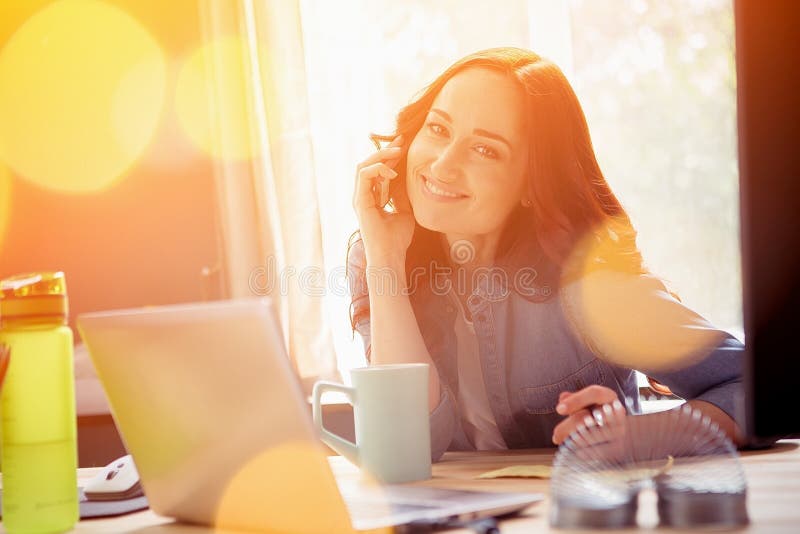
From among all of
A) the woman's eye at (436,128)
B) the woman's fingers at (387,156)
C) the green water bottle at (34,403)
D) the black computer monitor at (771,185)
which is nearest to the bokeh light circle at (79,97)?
the woman's fingers at (387,156)

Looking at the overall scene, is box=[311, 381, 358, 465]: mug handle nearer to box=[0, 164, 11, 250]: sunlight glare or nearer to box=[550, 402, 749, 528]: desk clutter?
box=[550, 402, 749, 528]: desk clutter

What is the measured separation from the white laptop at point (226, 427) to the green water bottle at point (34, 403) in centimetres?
3

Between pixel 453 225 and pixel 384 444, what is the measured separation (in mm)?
710

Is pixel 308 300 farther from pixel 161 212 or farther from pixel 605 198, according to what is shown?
pixel 605 198

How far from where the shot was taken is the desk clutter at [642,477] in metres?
0.66

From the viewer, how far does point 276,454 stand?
2.16 ft

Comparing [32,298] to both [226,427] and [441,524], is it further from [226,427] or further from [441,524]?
[441,524]

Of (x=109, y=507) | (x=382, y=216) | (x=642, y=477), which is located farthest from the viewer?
(x=382, y=216)

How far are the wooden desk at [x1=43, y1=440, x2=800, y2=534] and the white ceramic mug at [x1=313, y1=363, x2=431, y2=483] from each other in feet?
0.13

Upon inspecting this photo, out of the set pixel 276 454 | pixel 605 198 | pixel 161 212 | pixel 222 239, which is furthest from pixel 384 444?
pixel 161 212

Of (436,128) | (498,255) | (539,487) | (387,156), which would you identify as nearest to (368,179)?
(387,156)

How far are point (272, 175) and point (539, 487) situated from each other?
1889 millimetres

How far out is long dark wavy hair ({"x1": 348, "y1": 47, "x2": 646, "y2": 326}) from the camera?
155 centimetres

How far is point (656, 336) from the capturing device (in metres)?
1.32
